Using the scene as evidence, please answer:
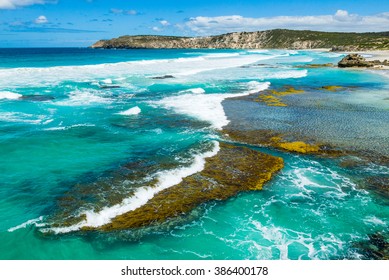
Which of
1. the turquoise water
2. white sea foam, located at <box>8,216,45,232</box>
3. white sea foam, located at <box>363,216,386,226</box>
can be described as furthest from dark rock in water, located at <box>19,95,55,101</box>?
white sea foam, located at <box>363,216,386,226</box>

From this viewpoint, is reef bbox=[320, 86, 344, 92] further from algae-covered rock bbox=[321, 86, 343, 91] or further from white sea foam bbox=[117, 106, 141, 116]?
white sea foam bbox=[117, 106, 141, 116]

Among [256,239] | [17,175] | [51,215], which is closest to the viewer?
[256,239]

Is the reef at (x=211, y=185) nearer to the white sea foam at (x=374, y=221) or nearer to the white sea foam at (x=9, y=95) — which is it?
the white sea foam at (x=374, y=221)

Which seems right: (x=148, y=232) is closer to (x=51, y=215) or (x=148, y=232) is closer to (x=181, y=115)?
(x=51, y=215)

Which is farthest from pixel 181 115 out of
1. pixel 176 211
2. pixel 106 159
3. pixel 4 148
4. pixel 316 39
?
pixel 316 39

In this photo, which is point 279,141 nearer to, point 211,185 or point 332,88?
point 211,185

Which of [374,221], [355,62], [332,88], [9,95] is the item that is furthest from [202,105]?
[355,62]
